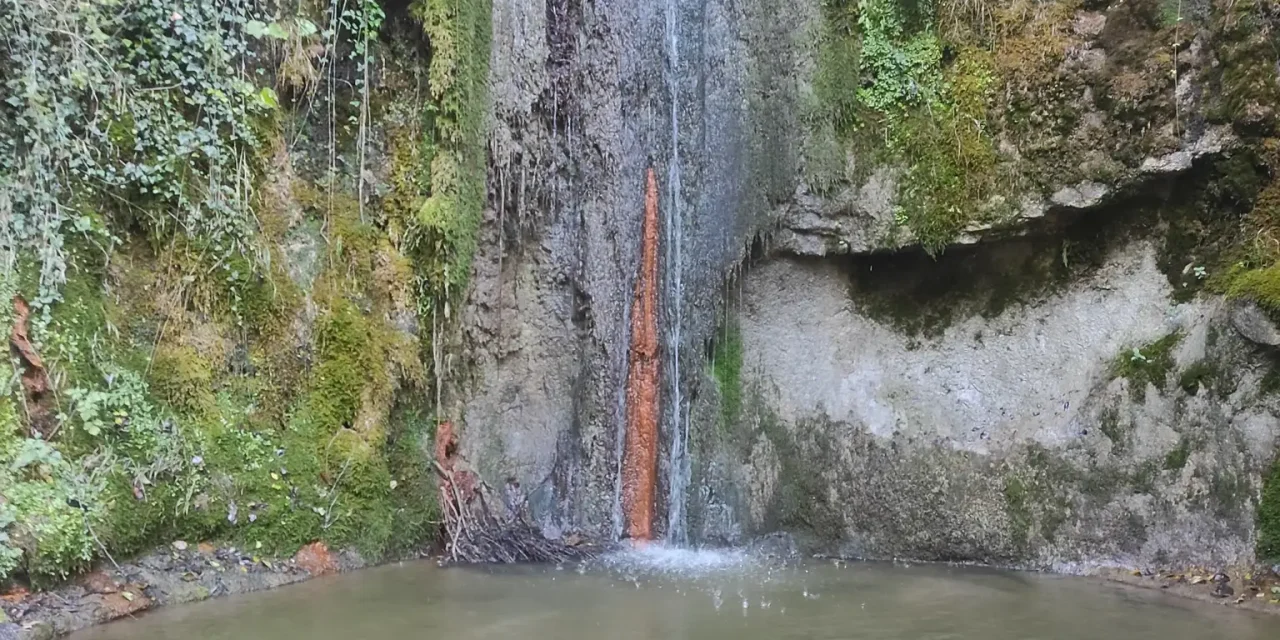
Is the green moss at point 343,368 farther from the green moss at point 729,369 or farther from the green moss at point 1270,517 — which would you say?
the green moss at point 1270,517

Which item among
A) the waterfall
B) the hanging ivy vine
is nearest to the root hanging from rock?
the waterfall

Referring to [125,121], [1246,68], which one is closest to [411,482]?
[125,121]

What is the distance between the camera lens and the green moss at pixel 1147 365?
5461 mm

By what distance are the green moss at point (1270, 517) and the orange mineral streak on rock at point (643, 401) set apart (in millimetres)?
3617

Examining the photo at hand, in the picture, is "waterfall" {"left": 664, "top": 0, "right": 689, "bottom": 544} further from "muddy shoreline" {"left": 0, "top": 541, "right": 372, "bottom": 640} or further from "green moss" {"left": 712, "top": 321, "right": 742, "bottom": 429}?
"muddy shoreline" {"left": 0, "top": 541, "right": 372, "bottom": 640}

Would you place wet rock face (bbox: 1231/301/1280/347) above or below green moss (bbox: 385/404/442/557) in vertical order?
above

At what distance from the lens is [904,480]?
6.16 m

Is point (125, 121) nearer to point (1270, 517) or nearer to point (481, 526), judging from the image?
point (481, 526)

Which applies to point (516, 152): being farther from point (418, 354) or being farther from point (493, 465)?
point (493, 465)

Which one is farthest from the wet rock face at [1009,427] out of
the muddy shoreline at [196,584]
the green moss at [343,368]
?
the green moss at [343,368]

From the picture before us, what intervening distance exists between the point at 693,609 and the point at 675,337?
2604 mm

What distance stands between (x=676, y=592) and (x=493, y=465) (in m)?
2.08

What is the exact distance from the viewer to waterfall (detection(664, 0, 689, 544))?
259 inches

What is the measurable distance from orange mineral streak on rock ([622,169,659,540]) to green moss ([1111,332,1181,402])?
3.03m
